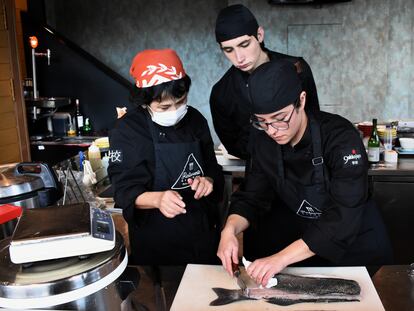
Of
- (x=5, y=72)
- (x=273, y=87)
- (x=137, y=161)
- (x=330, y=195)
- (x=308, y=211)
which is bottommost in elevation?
(x=308, y=211)

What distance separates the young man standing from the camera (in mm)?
2395

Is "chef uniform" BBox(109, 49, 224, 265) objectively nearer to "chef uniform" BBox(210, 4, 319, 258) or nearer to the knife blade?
"chef uniform" BBox(210, 4, 319, 258)

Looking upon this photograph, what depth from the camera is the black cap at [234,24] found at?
7.80 ft

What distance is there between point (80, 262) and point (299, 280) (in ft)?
2.18

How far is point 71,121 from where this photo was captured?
525cm

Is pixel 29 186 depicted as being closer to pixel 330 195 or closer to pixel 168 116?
pixel 168 116

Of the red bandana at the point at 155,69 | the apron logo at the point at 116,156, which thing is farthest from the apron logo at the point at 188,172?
the red bandana at the point at 155,69

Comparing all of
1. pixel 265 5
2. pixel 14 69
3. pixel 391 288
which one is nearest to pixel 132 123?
pixel 391 288

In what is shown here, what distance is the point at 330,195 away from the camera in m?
1.62

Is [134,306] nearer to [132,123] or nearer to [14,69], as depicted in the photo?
[132,123]

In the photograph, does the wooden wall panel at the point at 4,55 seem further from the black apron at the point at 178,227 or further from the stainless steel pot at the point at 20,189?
Result: the black apron at the point at 178,227

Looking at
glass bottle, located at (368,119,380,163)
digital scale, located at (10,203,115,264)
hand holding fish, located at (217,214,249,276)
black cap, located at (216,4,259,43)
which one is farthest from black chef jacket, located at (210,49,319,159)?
digital scale, located at (10,203,115,264)

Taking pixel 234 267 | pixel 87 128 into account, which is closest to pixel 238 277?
pixel 234 267

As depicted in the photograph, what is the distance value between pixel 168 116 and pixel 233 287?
0.73 meters
